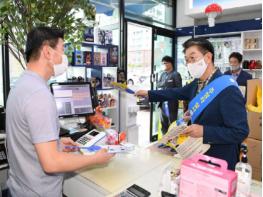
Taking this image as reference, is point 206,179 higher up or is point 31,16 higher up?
point 31,16

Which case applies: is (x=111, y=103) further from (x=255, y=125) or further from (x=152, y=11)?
(x=152, y=11)

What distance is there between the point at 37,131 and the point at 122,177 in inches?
24.3

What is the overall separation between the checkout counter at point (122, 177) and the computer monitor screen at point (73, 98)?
68cm

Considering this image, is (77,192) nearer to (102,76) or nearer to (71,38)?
(71,38)

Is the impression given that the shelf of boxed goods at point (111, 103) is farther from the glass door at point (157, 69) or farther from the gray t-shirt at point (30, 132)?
the gray t-shirt at point (30, 132)

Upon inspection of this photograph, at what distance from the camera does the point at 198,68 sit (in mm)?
1715

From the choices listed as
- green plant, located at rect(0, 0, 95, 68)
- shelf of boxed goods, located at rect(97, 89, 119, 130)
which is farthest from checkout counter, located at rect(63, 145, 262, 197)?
shelf of boxed goods, located at rect(97, 89, 119, 130)

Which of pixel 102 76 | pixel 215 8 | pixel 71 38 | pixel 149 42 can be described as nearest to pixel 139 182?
pixel 71 38

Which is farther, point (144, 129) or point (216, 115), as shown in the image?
point (144, 129)

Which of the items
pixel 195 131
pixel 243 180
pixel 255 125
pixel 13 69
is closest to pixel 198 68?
pixel 195 131

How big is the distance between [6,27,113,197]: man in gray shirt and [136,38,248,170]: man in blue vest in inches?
24.9

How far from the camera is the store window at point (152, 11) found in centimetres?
468

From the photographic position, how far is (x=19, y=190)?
1286mm

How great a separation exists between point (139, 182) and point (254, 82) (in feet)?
8.12
